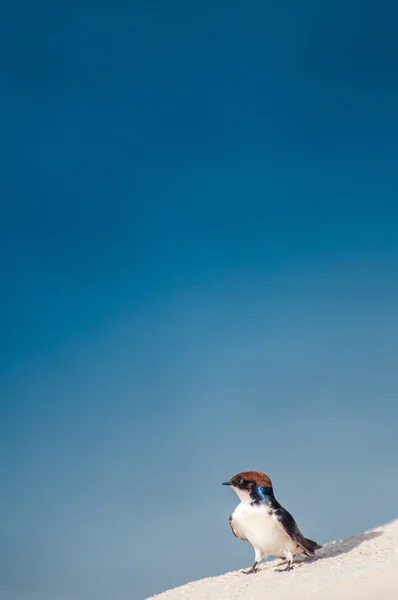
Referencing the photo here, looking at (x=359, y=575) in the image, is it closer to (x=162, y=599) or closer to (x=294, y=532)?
(x=294, y=532)

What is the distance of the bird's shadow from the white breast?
44.4 inches

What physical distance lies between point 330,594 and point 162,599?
142 inches

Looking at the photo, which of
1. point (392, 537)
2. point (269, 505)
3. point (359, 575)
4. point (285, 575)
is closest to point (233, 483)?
point (269, 505)

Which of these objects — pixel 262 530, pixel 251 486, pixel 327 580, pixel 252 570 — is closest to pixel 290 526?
pixel 262 530

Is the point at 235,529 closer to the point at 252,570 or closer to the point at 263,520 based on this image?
the point at 263,520

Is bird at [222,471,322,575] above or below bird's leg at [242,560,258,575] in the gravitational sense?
above

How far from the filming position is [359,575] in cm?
1130

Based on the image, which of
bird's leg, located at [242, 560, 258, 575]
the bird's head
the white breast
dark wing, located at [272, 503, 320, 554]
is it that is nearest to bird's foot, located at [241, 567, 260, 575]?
bird's leg, located at [242, 560, 258, 575]

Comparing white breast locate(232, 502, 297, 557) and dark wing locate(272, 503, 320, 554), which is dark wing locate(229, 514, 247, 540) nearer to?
white breast locate(232, 502, 297, 557)

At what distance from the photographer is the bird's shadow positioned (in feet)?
44.2

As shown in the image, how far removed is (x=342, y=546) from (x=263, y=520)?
120 inches

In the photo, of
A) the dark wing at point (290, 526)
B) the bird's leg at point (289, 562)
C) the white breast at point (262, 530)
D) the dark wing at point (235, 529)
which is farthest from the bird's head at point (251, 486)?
the bird's leg at point (289, 562)

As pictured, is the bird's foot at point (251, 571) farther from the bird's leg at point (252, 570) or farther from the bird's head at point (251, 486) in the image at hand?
the bird's head at point (251, 486)

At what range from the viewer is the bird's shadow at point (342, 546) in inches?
530
